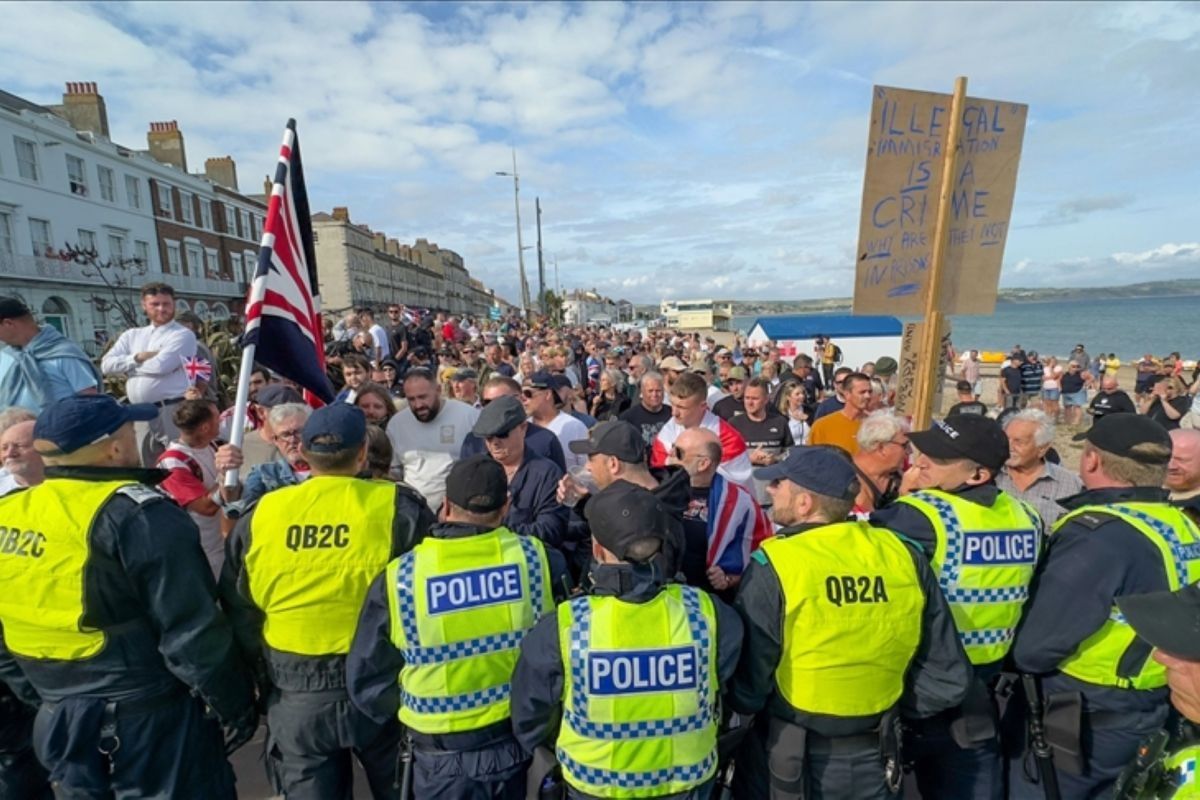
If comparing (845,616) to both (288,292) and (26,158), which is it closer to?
(288,292)

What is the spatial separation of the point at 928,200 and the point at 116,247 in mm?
40341

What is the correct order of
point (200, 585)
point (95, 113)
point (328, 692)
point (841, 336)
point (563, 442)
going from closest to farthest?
1. point (200, 585)
2. point (328, 692)
3. point (563, 442)
4. point (841, 336)
5. point (95, 113)

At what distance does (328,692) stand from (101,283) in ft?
127

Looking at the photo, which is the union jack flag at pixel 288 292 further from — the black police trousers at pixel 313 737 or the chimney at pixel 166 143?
the chimney at pixel 166 143

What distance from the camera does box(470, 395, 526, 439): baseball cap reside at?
3.53 meters

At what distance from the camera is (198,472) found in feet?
11.2

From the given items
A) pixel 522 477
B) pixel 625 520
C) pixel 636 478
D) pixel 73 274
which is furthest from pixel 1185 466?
pixel 73 274

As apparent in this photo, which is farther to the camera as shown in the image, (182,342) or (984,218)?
(182,342)

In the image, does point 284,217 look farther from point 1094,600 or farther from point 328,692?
point 1094,600

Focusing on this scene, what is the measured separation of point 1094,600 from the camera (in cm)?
231

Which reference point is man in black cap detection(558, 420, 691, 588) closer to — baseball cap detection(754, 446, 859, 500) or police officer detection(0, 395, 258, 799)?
baseball cap detection(754, 446, 859, 500)

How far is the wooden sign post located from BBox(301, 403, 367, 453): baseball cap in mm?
2990

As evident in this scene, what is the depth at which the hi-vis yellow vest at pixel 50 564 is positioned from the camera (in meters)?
2.07

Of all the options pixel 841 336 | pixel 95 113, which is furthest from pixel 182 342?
pixel 95 113
